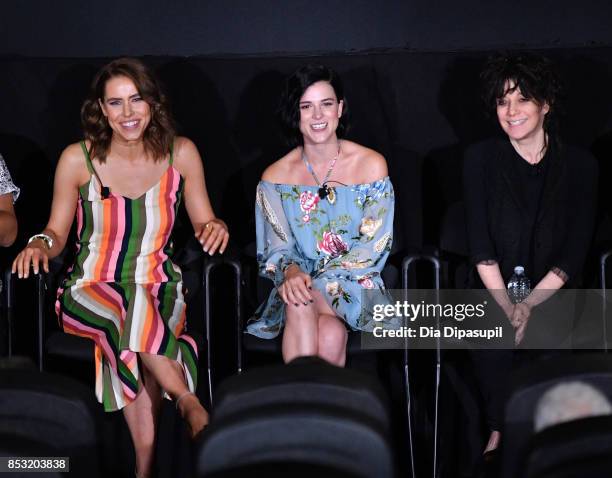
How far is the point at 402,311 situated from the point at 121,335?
98cm

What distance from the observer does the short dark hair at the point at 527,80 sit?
3.47 meters

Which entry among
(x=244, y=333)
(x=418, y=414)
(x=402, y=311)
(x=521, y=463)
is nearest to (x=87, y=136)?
(x=244, y=333)

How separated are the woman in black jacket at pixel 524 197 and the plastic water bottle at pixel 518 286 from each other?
0.9 inches

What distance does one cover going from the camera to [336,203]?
3643 millimetres

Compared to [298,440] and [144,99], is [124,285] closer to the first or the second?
[144,99]

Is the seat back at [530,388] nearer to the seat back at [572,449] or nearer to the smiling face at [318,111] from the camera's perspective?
the seat back at [572,449]

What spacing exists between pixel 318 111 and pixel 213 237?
579mm

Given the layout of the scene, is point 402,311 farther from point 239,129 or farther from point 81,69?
point 81,69

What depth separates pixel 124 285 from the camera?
11.5 ft

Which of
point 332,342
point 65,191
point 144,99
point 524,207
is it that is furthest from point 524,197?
point 65,191

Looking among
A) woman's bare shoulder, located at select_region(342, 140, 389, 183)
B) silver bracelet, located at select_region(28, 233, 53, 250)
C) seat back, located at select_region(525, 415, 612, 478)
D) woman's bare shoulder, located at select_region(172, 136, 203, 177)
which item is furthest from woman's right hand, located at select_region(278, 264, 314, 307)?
seat back, located at select_region(525, 415, 612, 478)

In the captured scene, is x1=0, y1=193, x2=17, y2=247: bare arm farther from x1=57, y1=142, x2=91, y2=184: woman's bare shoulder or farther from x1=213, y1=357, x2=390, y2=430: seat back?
x1=213, y1=357, x2=390, y2=430: seat back

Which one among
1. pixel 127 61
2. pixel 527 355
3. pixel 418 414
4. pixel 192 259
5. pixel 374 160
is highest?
pixel 127 61

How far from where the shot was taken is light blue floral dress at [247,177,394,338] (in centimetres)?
357
